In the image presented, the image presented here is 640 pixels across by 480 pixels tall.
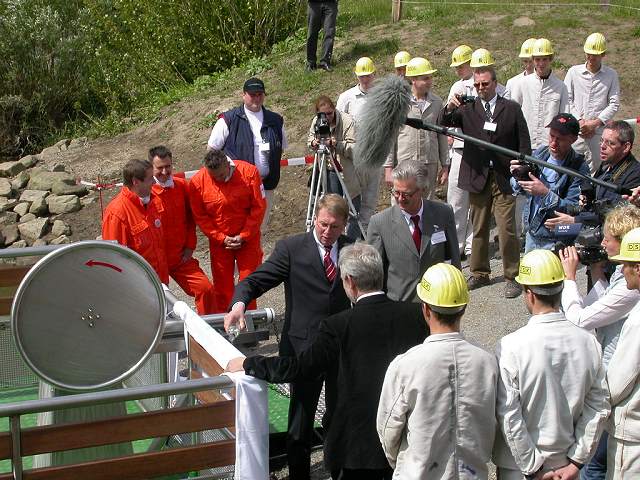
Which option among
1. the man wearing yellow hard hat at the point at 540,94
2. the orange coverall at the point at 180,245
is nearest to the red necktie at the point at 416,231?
the orange coverall at the point at 180,245

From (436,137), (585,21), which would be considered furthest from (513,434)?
(585,21)

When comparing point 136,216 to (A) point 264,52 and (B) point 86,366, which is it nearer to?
(B) point 86,366

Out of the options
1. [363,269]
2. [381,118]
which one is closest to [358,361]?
[363,269]

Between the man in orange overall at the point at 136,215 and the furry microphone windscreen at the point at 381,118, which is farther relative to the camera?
the man in orange overall at the point at 136,215

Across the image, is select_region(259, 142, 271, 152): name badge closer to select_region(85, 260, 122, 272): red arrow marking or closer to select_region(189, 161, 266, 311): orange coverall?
select_region(189, 161, 266, 311): orange coverall

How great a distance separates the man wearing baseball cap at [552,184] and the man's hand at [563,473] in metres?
2.94

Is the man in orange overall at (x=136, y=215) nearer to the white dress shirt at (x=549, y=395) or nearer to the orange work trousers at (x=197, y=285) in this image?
the orange work trousers at (x=197, y=285)

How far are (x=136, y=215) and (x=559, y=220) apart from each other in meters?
3.25

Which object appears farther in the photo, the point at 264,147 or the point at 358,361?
the point at 264,147

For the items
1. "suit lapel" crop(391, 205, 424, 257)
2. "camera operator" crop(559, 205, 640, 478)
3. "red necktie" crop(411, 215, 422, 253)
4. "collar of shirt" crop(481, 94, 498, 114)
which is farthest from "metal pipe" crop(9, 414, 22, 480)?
"collar of shirt" crop(481, 94, 498, 114)

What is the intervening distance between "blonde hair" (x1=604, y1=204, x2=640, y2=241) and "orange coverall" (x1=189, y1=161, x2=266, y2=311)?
3.95 m

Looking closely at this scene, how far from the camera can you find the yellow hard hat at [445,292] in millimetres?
4137

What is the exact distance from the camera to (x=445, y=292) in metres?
4.14

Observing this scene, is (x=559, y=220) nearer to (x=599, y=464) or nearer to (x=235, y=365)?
(x=599, y=464)
